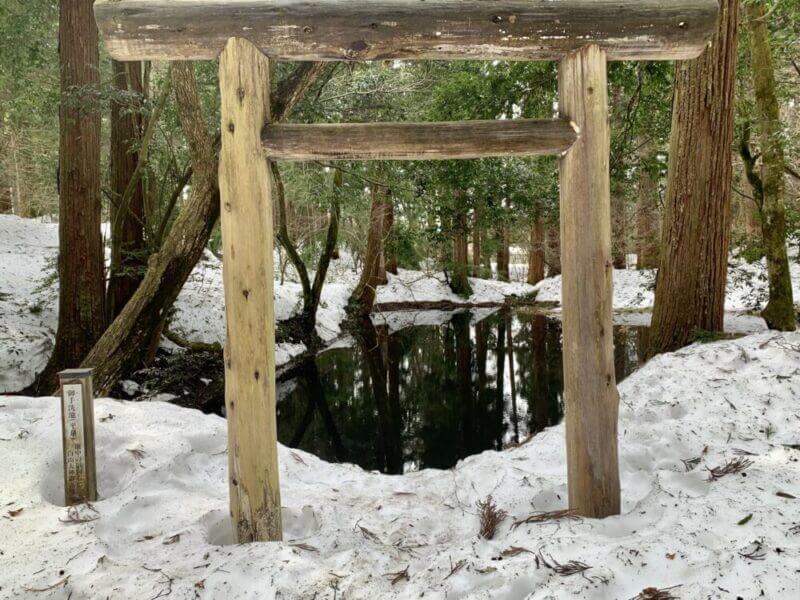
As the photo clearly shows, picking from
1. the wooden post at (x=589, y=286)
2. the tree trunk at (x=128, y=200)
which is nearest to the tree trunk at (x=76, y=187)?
the tree trunk at (x=128, y=200)

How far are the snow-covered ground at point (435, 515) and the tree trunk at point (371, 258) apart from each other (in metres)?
9.47

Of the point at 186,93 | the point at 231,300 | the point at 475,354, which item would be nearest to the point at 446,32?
the point at 231,300

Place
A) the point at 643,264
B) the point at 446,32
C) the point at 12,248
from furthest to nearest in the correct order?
the point at 643,264, the point at 12,248, the point at 446,32

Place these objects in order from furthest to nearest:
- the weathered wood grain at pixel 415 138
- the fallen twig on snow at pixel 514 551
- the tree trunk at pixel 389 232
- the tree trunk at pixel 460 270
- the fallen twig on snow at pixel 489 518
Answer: the tree trunk at pixel 460 270 < the tree trunk at pixel 389 232 < the fallen twig on snow at pixel 489 518 < the weathered wood grain at pixel 415 138 < the fallen twig on snow at pixel 514 551

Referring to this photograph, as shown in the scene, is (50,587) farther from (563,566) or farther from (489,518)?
(563,566)

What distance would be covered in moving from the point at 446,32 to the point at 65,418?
120 inches

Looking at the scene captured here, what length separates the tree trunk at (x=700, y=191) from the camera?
5.29m

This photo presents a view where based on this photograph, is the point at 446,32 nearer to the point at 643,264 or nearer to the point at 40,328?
the point at 40,328

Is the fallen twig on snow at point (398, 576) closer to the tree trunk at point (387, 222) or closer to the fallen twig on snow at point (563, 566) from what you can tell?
the fallen twig on snow at point (563, 566)

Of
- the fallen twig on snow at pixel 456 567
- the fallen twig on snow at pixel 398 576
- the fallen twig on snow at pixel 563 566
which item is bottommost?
the fallen twig on snow at pixel 398 576

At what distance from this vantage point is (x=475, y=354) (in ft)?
34.7

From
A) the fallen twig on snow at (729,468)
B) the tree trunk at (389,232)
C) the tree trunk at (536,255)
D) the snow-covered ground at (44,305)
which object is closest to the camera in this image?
the fallen twig on snow at (729,468)

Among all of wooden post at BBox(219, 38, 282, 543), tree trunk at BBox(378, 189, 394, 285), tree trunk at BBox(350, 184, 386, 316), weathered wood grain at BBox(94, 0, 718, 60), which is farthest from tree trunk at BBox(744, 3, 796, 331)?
tree trunk at BBox(350, 184, 386, 316)

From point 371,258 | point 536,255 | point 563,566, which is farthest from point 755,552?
point 536,255
